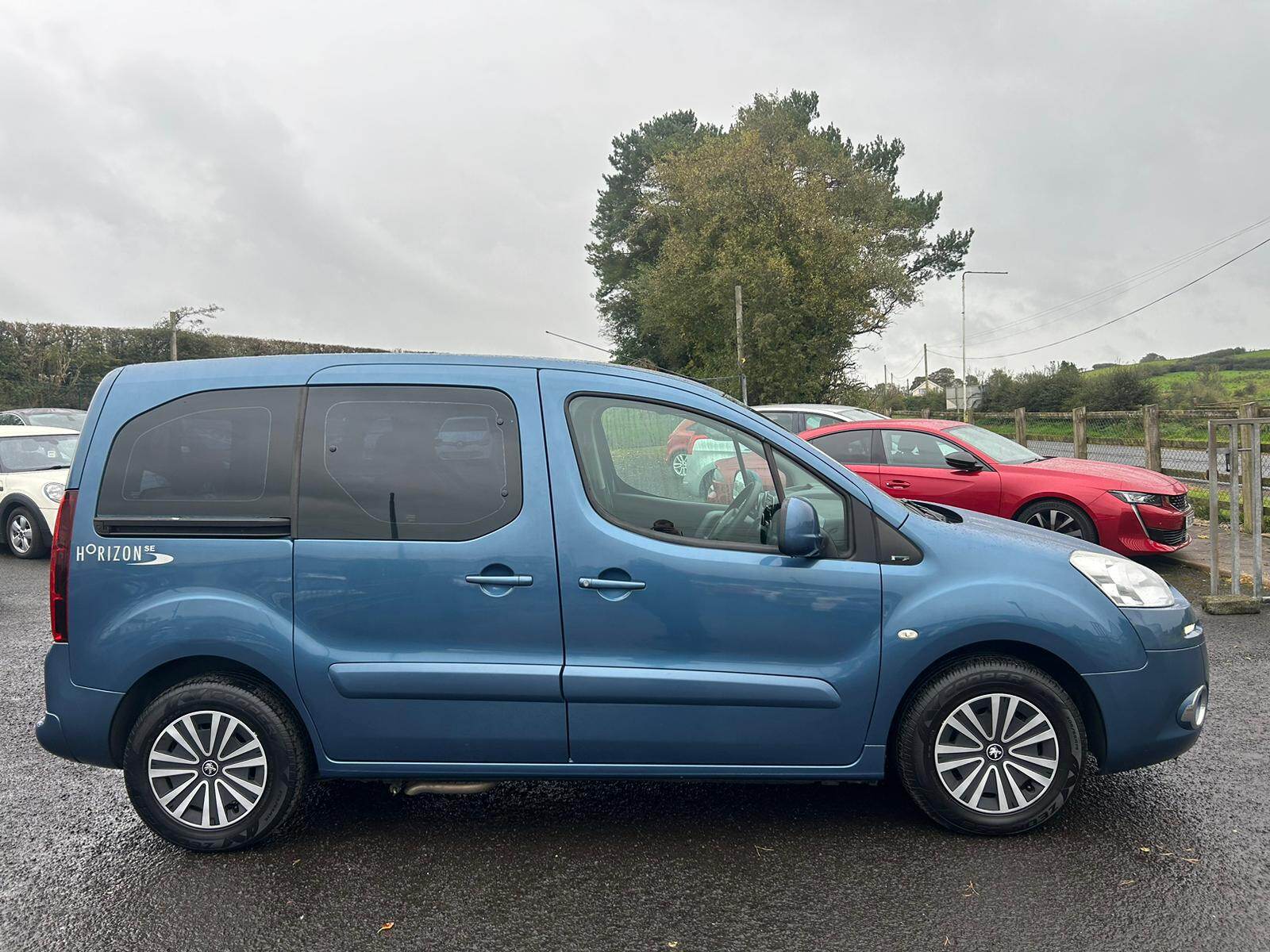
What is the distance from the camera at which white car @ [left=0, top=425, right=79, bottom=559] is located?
11617 millimetres

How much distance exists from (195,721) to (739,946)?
7.15 ft

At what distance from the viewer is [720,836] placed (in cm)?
385

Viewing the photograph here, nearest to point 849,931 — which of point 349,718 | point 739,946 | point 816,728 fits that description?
Answer: point 739,946

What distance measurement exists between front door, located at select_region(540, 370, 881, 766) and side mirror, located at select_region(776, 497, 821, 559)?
9 centimetres

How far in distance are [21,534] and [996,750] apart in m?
11.9

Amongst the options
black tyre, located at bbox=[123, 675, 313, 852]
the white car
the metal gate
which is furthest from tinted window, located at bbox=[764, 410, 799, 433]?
black tyre, located at bbox=[123, 675, 313, 852]

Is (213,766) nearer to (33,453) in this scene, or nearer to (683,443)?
(683,443)

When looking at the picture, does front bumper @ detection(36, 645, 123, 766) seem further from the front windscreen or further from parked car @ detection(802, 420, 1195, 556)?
the front windscreen

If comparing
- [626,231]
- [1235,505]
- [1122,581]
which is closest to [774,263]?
[626,231]

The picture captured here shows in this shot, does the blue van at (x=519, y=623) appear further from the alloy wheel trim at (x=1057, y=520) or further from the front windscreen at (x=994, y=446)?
the front windscreen at (x=994, y=446)

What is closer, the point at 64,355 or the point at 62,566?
the point at 62,566

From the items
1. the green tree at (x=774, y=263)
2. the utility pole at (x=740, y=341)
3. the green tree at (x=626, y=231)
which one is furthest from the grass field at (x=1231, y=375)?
the green tree at (x=626, y=231)

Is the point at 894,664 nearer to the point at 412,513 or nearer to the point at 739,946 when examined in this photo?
the point at 739,946

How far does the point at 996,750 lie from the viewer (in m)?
3.76
